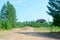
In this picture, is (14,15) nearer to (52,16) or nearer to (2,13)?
(2,13)

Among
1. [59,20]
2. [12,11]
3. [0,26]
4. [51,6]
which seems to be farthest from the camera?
[12,11]

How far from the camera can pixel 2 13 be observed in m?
70.2

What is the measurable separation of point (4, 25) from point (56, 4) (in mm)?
15947

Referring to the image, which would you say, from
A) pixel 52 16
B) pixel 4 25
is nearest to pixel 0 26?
pixel 4 25

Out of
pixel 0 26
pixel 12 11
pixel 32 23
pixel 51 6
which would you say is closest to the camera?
pixel 51 6

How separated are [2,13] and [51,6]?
40.6m

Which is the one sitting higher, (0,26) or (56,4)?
(56,4)

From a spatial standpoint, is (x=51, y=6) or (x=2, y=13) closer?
(x=51, y=6)

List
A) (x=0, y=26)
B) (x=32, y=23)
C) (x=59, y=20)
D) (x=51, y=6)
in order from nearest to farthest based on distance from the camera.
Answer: (x=59, y=20)
(x=51, y=6)
(x=0, y=26)
(x=32, y=23)

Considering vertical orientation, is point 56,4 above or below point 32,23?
above

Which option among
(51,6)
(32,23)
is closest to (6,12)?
(32,23)

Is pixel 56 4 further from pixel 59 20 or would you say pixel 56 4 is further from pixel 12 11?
pixel 12 11

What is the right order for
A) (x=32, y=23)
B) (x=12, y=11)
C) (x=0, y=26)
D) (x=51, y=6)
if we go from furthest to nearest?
(x=32, y=23) < (x=12, y=11) < (x=0, y=26) < (x=51, y=6)

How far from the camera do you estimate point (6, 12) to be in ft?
222
